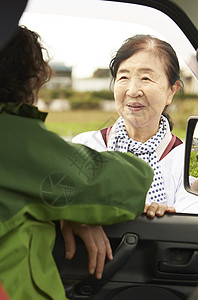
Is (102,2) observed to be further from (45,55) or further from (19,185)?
(19,185)

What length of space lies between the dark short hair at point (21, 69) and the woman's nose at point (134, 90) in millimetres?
549

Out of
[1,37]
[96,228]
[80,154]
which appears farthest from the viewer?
[96,228]

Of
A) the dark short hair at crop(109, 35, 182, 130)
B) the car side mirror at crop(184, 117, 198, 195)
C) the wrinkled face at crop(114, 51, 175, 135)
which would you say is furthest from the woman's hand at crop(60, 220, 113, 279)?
the dark short hair at crop(109, 35, 182, 130)

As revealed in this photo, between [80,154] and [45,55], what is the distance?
0.47 m

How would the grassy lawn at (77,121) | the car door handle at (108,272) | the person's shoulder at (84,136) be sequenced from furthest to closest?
the person's shoulder at (84,136), the grassy lawn at (77,121), the car door handle at (108,272)

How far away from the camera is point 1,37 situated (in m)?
0.91

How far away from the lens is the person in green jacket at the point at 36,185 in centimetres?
118

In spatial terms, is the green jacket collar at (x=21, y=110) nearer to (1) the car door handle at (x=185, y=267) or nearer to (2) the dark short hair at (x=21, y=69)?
(2) the dark short hair at (x=21, y=69)

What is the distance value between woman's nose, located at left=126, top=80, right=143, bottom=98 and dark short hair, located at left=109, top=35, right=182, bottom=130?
76 mm

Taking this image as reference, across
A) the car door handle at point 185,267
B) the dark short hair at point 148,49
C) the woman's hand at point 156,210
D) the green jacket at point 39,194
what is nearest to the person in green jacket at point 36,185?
the green jacket at point 39,194

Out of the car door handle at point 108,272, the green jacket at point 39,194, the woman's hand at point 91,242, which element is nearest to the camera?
the green jacket at point 39,194

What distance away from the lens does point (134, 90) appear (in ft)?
6.12

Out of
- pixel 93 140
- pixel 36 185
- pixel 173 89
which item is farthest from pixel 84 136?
pixel 36 185

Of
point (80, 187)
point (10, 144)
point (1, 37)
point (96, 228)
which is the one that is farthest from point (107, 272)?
point (1, 37)
